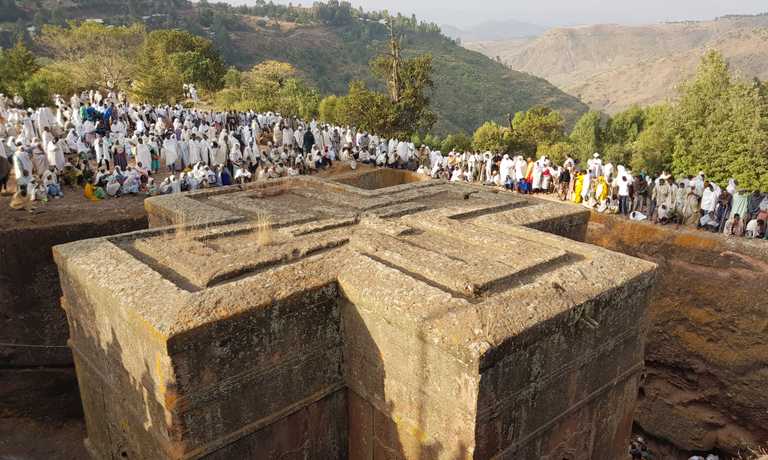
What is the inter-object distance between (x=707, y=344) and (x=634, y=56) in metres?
164

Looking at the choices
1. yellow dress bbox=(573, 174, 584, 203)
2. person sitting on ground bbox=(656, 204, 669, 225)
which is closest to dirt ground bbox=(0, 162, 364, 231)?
yellow dress bbox=(573, 174, 584, 203)

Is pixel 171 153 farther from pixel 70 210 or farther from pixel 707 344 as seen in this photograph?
pixel 707 344

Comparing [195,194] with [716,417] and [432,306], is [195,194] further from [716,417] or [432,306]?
[716,417]

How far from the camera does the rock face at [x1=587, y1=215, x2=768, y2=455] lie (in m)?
9.70

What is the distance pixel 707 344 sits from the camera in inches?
400

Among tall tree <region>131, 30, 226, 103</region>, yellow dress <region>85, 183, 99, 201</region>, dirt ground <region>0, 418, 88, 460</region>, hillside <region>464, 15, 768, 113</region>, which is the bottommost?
dirt ground <region>0, 418, 88, 460</region>

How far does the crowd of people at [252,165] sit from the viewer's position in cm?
1148

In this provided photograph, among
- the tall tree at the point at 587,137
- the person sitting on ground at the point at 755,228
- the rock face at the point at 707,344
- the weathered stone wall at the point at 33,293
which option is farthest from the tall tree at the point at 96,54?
the person sitting on ground at the point at 755,228

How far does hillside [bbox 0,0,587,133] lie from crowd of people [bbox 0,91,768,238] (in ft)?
131

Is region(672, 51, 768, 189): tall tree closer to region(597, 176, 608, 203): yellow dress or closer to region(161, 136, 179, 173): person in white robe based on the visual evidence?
region(597, 176, 608, 203): yellow dress

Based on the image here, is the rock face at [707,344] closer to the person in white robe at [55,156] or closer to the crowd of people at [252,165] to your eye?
→ the crowd of people at [252,165]

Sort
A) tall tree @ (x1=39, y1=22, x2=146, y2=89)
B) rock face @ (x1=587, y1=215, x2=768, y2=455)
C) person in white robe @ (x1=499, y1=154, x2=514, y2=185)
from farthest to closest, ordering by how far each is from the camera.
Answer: tall tree @ (x1=39, y1=22, x2=146, y2=89), person in white robe @ (x1=499, y1=154, x2=514, y2=185), rock face @ (x1=587, y1=215, x2=768, y2=455)

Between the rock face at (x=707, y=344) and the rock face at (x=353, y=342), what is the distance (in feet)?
15.3

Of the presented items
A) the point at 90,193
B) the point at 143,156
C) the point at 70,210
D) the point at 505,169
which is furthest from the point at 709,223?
the point at 143,156
